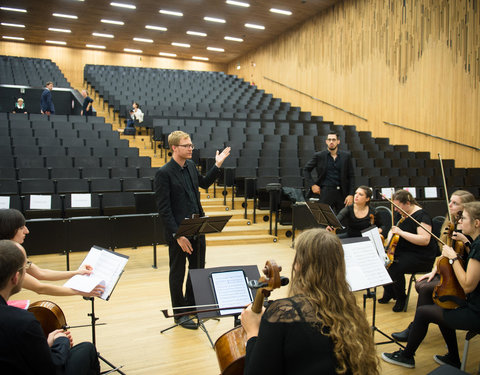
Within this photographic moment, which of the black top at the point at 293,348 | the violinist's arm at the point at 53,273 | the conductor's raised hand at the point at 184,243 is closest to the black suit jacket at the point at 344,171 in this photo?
the conductor's raised hand at the point at 184,243

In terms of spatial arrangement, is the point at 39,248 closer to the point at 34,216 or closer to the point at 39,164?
the point at 34,216

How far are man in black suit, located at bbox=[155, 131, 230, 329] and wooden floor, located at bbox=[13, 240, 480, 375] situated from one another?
0.71ft

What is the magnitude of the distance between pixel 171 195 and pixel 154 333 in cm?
101

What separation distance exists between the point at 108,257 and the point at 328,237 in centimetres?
146

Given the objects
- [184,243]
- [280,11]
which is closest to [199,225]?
[184,243]

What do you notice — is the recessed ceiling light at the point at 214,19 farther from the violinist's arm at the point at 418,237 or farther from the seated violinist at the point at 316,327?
the seated violinist at the point at 316,327

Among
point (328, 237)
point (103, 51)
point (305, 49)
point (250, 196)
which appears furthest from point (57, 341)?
point (103, 51)

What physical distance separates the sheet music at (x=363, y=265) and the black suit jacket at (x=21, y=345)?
5.52ft

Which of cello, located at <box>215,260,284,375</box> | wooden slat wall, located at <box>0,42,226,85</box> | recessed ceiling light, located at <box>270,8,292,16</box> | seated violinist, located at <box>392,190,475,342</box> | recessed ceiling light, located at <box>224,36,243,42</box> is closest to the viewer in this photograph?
cello, located at <box>215,260,284,375</box>

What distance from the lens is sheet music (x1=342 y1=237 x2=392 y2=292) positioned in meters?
2.50

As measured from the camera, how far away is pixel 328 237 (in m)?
1.36

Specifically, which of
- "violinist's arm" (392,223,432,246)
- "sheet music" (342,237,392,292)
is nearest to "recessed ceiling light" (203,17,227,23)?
"violinist's arm" (392,223,432,246)

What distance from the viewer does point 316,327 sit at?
1.22 metres

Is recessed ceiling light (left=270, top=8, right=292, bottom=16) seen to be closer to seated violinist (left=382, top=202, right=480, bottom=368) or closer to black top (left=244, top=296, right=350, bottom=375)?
seated violinist (left=382, top=202, right=480, bottom=368)
